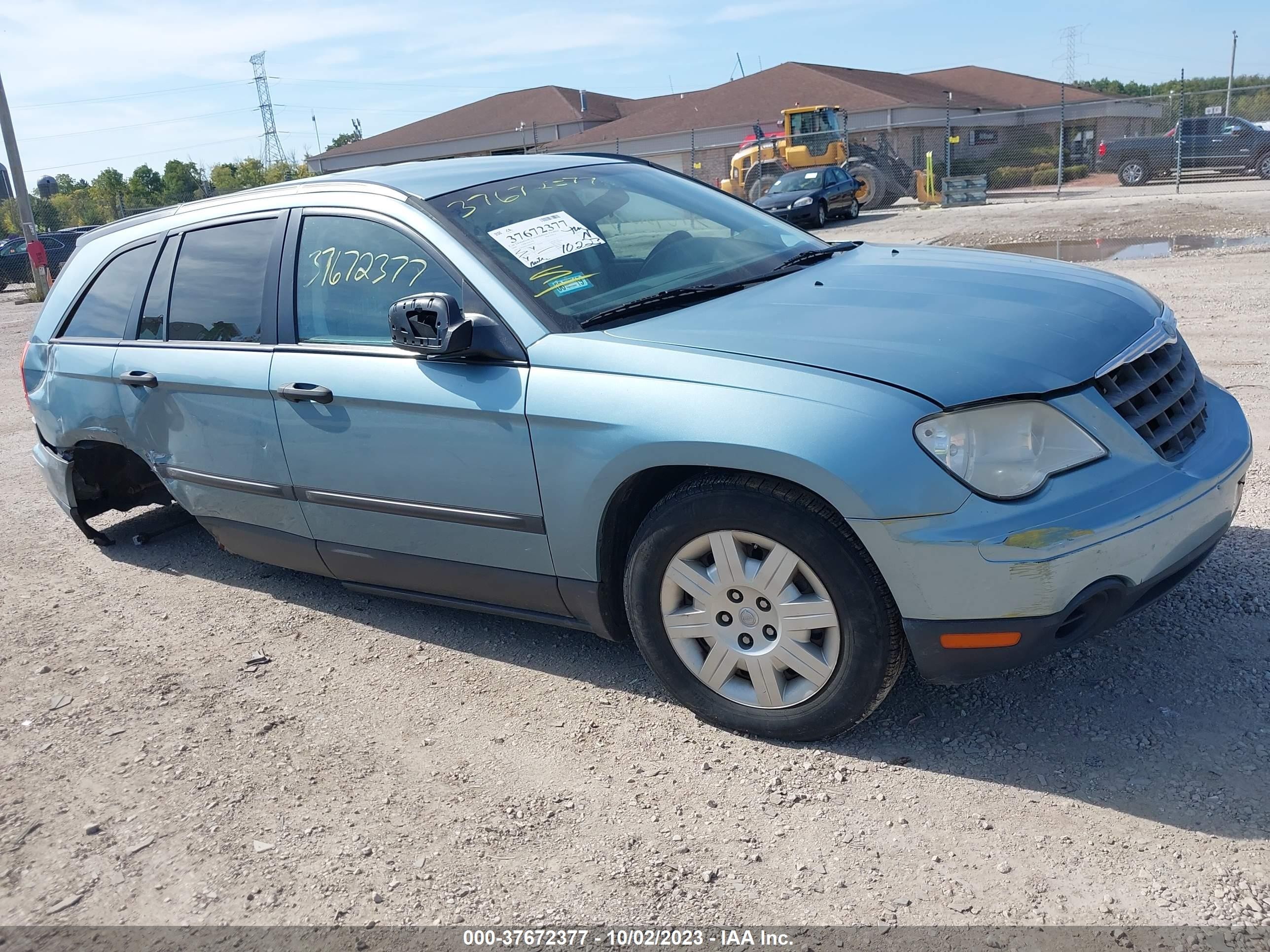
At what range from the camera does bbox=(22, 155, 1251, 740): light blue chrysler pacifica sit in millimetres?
2686

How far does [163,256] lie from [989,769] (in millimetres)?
3944

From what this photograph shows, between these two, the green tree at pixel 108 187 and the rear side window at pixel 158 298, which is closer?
the rear side window at pixel 158 298

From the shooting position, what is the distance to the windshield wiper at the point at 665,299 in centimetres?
334

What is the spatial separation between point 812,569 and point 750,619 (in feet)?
0.93

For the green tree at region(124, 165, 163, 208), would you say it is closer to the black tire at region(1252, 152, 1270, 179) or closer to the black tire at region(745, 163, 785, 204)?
the black tire at region(745, 163, 785, 204)

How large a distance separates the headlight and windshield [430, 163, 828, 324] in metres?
1.23

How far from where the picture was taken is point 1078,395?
Answer: 2.78 meters

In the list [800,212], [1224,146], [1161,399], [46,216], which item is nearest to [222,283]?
[1161,399]

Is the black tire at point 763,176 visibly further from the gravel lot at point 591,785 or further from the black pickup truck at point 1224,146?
the gravel lot at point 591,785

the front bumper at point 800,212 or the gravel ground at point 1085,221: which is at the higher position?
the front bumper at point 800,212

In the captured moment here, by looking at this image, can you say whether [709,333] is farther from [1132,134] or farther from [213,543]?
[1132,134]

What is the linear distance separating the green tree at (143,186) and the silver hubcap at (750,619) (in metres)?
62.1

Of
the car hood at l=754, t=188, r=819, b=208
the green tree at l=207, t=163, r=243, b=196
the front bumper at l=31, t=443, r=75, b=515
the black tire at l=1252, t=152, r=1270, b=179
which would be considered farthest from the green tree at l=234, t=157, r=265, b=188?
the front bumper at l=31, t=443, r=75, b=515

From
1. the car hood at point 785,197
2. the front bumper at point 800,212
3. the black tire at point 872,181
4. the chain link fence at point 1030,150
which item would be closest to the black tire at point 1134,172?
the chain link fence at point 1030,150
